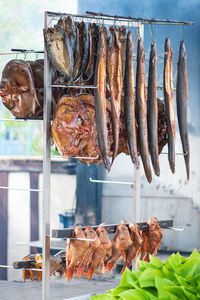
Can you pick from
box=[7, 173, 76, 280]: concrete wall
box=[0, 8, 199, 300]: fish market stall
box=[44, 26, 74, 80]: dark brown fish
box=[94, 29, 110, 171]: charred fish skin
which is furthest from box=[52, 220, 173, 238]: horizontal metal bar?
box=[7, 173, 76, 280]: concrete wall

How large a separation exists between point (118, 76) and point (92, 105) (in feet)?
0.98

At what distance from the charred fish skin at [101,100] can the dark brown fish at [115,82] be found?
5cm

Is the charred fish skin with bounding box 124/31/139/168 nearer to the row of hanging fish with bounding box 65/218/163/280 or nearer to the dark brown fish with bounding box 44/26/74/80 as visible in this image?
the dark brown fish with bounding box 44/26/74/80

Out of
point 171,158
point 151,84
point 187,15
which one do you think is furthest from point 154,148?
point 187,15

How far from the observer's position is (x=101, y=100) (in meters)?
2.71

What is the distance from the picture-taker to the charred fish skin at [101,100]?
2686mm

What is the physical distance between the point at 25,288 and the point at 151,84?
2.65 metres

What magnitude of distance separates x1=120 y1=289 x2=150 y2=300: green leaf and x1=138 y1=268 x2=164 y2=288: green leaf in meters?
0.02

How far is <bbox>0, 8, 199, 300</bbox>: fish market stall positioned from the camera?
2758 millimetres

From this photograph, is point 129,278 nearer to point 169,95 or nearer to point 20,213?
point 169,95

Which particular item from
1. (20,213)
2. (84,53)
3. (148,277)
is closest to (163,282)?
(148,277)

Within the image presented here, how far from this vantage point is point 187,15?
5.21 m

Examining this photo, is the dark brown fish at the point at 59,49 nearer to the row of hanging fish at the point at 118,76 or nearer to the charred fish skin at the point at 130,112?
the row of hanging fish at the point at 118,76

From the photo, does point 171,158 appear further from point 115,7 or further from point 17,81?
point 115,7
